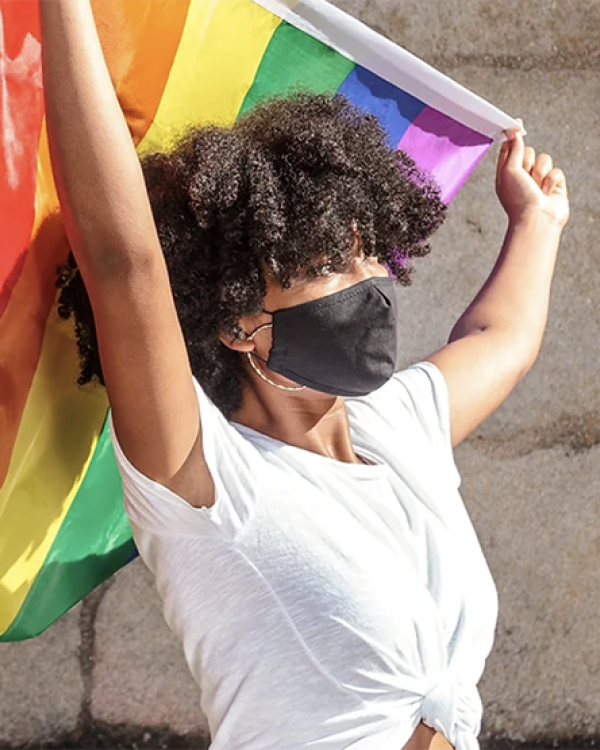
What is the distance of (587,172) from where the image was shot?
9.29 ft

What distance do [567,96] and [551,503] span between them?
1.28 meters

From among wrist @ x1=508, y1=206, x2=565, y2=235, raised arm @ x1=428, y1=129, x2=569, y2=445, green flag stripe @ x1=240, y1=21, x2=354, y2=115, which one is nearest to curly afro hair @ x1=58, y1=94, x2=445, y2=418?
green flag stripe @ x1=240, y1=21, x2=354, y2=115

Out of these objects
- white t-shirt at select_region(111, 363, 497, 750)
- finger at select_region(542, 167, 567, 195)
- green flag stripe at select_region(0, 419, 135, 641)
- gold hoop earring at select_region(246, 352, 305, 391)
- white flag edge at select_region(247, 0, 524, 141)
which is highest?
white flag edge at select_region(247, 0, 524, 141)

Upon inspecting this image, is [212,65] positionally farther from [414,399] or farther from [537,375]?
[537,375]

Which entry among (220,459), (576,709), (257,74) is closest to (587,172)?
(257,74)

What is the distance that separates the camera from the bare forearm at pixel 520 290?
1.93 meters

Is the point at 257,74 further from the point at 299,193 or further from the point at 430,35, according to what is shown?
the point at 430,35

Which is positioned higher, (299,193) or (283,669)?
(299,193)

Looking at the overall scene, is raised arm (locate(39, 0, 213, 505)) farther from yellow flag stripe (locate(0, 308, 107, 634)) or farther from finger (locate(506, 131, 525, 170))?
finger (locate(506, 131, 525, 170))

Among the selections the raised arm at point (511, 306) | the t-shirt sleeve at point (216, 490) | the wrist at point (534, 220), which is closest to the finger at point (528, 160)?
the raised arm at point (511, 306)

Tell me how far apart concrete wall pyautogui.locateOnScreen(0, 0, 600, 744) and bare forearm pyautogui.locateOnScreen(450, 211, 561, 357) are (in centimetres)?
78

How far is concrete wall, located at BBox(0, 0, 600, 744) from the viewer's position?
2.76 meters

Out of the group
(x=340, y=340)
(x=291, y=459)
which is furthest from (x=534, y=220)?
(x=291, y=459)

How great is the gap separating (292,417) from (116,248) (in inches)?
21.1
